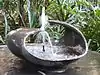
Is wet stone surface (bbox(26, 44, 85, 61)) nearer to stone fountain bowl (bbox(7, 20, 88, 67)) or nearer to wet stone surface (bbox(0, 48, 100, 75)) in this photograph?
stone fountain bowl (bbox(7, 20, 88, 67))

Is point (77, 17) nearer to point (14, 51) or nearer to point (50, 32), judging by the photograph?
point (50, 32)

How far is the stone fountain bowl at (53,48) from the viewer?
6.39 feet

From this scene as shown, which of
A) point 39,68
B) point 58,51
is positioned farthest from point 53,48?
point 39,68

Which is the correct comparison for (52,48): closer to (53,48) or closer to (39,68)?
(53,48)

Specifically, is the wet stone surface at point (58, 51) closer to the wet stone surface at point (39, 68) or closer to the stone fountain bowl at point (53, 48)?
the stone fountain bowl at point (53, 48)

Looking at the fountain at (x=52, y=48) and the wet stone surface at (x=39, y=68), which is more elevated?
the fountain at (x=52, y=48)

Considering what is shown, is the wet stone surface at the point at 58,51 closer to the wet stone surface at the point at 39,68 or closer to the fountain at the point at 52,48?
the fountain at the point at 52,48

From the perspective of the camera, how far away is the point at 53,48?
2529mm

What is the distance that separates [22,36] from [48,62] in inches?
12.5

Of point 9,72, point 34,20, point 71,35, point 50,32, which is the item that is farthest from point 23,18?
point 9,72

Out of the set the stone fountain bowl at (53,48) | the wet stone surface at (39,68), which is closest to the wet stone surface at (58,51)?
the stone fountain bowl at (53,48)

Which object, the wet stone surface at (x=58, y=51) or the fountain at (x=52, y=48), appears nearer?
the fountain at (x=52, y=48)

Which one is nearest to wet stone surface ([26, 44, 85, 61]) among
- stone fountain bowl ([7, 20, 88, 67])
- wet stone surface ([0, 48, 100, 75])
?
stone fountain bowl ([7, 20, 88, 67])

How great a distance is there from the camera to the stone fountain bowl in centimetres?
195
